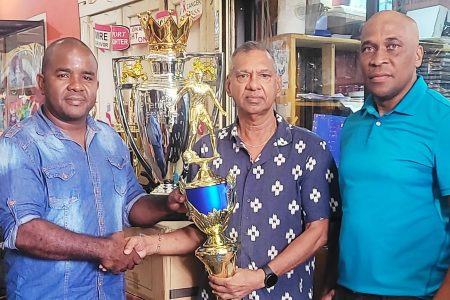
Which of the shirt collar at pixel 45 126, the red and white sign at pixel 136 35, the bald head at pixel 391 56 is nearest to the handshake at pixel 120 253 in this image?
the shirt collar at pixel 45 126

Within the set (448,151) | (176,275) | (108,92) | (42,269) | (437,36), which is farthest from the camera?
(108,92)

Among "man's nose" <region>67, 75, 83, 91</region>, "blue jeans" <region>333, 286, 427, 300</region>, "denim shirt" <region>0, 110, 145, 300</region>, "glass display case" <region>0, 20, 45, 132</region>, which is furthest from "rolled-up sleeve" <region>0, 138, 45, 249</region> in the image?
"glass display case" <region>0, 20, 45, 132</region>

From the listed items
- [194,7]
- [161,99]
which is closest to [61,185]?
[161,99]

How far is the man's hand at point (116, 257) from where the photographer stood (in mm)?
1244

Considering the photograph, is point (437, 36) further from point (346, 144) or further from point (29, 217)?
point (29, 217)

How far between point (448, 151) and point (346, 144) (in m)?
0.23

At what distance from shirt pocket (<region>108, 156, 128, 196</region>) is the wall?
8.99 ft

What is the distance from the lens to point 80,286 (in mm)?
1274

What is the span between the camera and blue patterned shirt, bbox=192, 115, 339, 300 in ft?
4.13

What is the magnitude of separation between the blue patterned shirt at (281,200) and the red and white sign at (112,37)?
83.9 inches

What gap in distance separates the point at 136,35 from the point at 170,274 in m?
1.98

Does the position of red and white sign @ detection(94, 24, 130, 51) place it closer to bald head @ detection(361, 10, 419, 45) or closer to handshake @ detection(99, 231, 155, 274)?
handshake @ detection(99, 231, 155, 274)

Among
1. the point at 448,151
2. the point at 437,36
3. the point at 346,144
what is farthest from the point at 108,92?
the point at 448,151

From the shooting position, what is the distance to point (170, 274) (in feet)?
4.72
